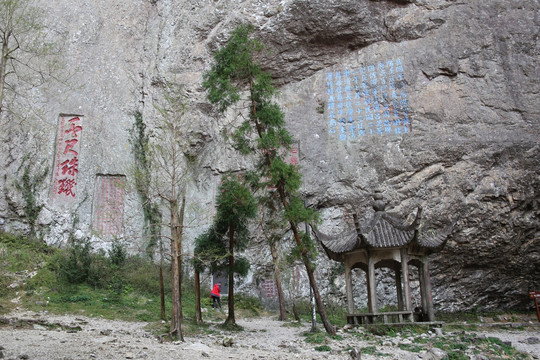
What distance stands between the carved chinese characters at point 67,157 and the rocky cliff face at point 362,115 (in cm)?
17

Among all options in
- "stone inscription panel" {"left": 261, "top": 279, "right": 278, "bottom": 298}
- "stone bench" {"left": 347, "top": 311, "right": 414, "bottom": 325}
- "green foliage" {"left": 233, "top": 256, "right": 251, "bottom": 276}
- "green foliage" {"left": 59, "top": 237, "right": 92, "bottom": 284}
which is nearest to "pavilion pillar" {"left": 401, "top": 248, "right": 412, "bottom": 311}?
"stone bench" {"left": 347, "top": 311, "right": 414, "bottom": 325}

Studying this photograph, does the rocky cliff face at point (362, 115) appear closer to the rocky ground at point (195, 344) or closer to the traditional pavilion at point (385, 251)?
the traditional pavilion at point (385, 251)

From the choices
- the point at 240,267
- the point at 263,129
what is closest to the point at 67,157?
the point at 240,267

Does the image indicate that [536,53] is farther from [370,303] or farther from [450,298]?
[370,303]

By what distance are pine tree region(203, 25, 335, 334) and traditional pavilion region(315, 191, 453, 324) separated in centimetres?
78

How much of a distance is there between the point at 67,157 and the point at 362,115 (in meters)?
9.67

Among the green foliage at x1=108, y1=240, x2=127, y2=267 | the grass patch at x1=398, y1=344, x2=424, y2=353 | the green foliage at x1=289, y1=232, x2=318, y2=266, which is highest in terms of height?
the green foliage at x1=108, y1=240, x2=127, y2=267

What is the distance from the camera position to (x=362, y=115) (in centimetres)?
1434

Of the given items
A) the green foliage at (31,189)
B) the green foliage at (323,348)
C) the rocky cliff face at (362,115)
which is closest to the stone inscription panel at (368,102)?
the rocky cliff face at (362,115)

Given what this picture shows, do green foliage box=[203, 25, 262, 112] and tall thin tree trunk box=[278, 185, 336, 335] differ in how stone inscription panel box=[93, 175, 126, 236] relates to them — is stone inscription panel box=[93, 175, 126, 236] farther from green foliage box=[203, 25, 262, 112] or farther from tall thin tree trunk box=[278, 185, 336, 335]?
tall thin tree trunk box=[278, 185, 336, 335]

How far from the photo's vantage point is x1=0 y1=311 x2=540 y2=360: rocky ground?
5660 mm

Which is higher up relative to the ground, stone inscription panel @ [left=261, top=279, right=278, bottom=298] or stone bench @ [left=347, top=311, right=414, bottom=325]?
→ stone inscription panel @ [left=261, top=279, right=278, bottom=298]

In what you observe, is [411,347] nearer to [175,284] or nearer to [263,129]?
[175,284]

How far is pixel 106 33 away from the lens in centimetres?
1730
